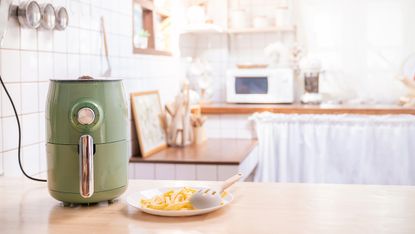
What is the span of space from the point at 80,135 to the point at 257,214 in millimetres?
416

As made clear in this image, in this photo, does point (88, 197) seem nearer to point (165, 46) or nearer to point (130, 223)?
point (130, 223)

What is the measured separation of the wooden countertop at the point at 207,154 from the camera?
2.65m

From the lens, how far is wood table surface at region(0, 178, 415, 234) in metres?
1.04

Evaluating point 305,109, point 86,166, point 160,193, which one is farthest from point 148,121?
point 86,166

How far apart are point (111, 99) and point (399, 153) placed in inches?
99.7

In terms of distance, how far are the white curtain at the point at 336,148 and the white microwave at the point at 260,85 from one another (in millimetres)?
331

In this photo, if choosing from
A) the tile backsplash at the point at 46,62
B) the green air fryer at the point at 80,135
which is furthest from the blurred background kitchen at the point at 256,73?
the green air fryer at the point at 80,135

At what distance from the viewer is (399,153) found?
3.34 meters

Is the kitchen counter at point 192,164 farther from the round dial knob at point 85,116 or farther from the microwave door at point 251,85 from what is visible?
the round dial knob at point 85,116

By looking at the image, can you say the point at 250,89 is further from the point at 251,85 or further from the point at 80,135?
the point at 80,135

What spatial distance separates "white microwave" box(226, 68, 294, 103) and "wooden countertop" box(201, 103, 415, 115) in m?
0.10

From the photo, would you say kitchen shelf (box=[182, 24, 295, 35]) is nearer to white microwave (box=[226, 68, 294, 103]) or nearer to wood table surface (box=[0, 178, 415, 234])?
white microwave (box=[226, 68, 294, 103])

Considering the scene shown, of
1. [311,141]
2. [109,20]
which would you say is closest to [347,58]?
[311,141]

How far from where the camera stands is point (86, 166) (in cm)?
112
